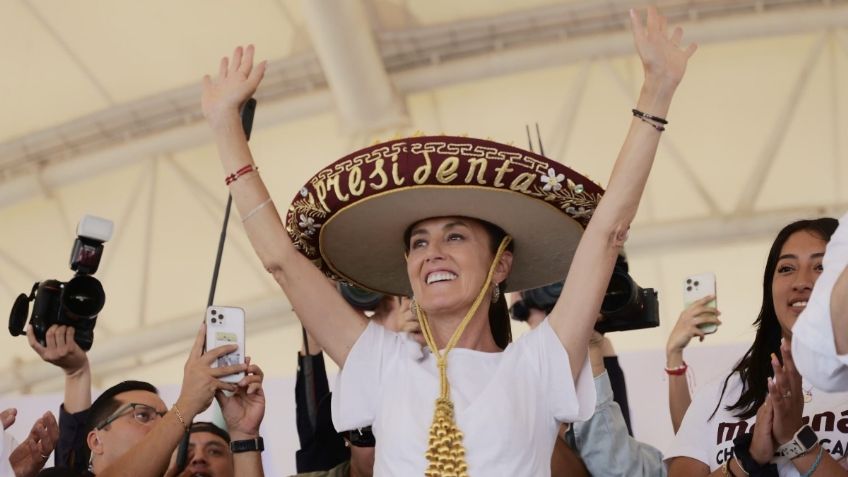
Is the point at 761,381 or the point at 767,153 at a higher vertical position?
the point at 767,153

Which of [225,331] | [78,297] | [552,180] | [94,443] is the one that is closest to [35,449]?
[94,443]

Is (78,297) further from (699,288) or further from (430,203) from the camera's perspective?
(699,288)

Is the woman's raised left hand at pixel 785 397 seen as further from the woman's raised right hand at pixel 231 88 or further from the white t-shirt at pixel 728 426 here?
the woman's raised right hand at pixel 231 88

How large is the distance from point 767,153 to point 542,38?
66.8 inches

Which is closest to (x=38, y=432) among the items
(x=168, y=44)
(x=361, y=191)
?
(x=361, y=191)

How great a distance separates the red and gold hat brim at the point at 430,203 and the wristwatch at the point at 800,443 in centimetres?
61

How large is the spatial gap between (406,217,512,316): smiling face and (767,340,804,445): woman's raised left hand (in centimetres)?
61

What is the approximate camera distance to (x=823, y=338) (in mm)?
2037

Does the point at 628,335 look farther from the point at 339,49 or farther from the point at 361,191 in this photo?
the point at 361,191

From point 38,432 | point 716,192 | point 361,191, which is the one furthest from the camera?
point 716,192

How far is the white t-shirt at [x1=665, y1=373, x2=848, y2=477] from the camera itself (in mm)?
2836

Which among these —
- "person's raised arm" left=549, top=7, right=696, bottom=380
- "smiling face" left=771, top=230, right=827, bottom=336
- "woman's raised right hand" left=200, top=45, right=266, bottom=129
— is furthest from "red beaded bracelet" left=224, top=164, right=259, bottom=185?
"smiling face" left=771, top=230, right=827, bottom=336

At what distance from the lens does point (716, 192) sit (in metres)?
9.03

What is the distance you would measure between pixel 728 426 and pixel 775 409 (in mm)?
358
